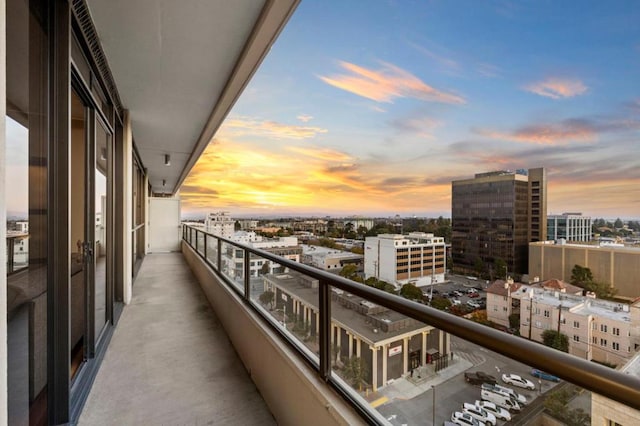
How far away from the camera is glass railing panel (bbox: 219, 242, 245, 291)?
3.30 m

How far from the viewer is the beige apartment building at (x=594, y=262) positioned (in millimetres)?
1245

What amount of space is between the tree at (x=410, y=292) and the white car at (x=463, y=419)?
441 mm

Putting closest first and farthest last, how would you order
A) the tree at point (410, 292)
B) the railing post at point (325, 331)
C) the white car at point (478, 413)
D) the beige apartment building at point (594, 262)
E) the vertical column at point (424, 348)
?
the white car at point (478, 413) < the vertical column at point (424, 348) < the beige apartment building at point (594, 262) < the tree at point (410, 292) < the railing post at point (325, 331)

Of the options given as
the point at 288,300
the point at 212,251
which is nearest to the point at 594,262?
the point at 288,300

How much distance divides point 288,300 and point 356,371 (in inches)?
34.6

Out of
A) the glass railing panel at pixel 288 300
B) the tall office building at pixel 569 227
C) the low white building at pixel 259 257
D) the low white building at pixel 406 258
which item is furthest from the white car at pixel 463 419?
the low white building at pixel 259 257

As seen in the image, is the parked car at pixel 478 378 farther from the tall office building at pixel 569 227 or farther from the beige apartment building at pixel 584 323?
the tall office building at pixel 569 227

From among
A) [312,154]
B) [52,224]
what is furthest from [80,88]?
[312,154]

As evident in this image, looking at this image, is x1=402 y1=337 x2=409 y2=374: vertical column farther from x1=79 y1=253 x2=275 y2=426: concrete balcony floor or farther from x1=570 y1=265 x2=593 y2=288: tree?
x1=79 y1=253 x2=275 y2=426: concrete balcony floor

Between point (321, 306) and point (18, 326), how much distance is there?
4.49 feet

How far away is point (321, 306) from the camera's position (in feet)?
5.78

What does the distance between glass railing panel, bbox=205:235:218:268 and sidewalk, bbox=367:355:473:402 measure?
12.5 ft

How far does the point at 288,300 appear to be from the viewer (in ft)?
7.36

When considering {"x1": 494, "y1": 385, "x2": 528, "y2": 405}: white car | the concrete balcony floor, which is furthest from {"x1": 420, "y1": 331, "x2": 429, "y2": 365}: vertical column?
the concrete balcony floor
